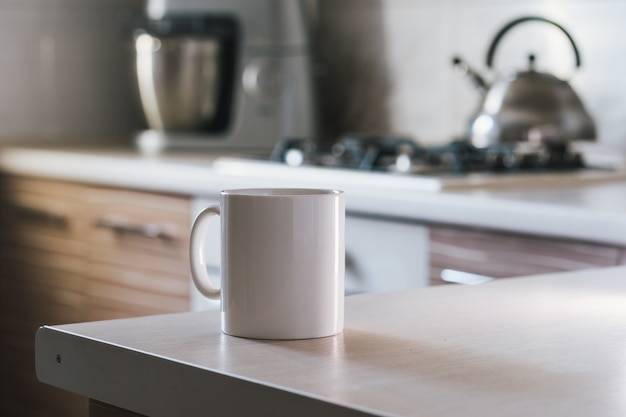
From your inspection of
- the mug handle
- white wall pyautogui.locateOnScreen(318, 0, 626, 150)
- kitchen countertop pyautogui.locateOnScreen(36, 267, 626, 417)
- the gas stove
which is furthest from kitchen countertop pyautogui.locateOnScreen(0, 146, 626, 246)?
the mug handle

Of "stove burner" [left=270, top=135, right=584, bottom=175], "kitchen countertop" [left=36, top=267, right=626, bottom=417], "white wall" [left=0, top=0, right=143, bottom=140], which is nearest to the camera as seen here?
"kitchen countertop" [left=36, top=267, right=626, bottom=417]

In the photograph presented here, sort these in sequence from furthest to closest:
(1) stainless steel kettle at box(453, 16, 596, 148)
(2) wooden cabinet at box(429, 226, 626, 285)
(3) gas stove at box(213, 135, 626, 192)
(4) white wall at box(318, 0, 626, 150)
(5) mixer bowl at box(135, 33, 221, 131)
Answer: (5) mixer bowl at box(135, 33, 221, 131) → (4) white wall at box(318, 0, 626, 150) → (1) stainless steel kettle at box(453, 16, 596, 148) → (3) gas stove at box(213, 135, 626, 192) → (2) wooden cabinet at box(429, 226, 626, 285)

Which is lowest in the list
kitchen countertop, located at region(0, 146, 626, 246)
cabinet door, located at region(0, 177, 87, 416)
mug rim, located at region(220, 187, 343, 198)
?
cabinet door, located at region(0, 177, 87, 416)

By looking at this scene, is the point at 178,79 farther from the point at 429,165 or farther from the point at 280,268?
the point at 280,268

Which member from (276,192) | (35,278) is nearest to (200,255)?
(276,192)

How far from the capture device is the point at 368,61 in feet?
8.42

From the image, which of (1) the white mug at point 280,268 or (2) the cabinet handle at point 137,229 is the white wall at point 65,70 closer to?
(2) the cabinet handle at point 137,229

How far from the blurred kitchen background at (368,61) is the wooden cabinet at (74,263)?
48 centimetres

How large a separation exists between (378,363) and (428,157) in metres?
1.15

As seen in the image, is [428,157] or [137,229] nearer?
[428,157]

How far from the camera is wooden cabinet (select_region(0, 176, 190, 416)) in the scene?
1.88m

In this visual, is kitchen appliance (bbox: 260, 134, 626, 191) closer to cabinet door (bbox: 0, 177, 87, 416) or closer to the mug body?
cabinet door (bbox: 0, 177, 87, 416)

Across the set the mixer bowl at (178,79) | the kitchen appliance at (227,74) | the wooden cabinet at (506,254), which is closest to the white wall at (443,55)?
the kitchen appliance at (227,74)

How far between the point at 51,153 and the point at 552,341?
162cm
